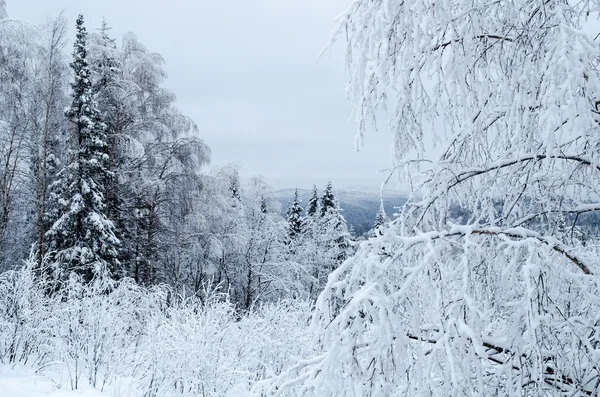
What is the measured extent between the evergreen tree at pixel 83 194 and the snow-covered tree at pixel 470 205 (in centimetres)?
1169

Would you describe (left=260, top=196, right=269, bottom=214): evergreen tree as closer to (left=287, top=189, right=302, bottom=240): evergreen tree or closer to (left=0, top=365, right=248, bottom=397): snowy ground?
(left=287, top=189, right=302, bottom=240): evergreen tree

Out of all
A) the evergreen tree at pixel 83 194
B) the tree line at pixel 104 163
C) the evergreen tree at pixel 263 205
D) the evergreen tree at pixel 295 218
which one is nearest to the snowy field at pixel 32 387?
the tree line at pixel 104 163

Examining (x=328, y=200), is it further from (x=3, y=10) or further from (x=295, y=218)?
(x=3, y=10)

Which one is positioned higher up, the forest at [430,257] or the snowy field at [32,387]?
the forest at [430,257]

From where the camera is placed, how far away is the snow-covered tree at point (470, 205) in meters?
1.57

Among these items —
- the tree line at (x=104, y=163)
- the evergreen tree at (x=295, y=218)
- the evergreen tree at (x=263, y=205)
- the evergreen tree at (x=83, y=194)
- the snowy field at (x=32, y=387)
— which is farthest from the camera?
the evergreen tree at (x=295, y=218)

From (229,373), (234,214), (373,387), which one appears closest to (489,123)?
(373,387)

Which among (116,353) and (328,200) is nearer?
(116,353)

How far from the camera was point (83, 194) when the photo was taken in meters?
12.3

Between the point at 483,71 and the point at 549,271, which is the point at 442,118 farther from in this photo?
the point at 549,271

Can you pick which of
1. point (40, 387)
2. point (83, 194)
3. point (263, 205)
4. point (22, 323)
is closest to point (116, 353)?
point (40, 387)

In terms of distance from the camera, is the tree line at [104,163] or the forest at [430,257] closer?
the forest at [430,257]

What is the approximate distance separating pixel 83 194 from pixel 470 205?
12.5 metres

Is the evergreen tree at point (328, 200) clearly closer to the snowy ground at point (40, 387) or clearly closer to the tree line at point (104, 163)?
the tree line at point (104, 163)
